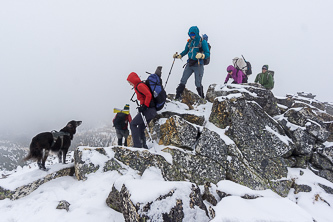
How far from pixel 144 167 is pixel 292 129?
33.0 feet

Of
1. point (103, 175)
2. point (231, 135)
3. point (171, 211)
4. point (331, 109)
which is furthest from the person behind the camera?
point (331, 109)

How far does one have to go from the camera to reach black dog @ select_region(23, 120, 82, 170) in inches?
303

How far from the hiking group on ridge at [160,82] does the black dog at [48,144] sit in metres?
2.87

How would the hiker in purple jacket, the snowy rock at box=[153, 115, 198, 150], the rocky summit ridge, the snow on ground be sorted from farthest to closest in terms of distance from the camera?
the hiker in purple jacket
the snowy rock at box=[153, 115, 198, 150]
the rocky summit ridge
the snow on ground

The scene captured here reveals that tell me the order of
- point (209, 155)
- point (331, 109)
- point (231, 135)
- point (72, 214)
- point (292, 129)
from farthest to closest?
point (331, 109), point (292, 129), point (231, 135), point (209, 155), point (72, 214)

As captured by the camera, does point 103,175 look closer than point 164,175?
Yes

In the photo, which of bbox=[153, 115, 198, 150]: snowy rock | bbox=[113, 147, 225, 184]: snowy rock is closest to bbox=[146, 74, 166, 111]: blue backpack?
bbox=[153, 115, 198, 150]: snowy rock

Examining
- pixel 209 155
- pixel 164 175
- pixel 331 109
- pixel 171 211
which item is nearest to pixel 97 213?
pixel 171 211

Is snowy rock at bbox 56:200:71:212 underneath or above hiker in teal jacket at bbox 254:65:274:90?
underneath

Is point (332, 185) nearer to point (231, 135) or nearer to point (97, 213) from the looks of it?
point (231, 135)

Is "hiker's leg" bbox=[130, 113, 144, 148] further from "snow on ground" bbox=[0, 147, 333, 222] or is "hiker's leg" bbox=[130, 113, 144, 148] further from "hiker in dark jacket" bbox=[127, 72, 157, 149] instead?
"snow on ground" bbox=[0, 147, 333, 222]

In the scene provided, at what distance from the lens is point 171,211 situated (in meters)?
3.92

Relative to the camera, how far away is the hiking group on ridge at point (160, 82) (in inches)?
324

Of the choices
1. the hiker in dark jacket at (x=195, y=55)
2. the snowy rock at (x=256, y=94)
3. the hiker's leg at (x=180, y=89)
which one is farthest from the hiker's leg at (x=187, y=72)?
the snowy rock at (x=256, y=94)
